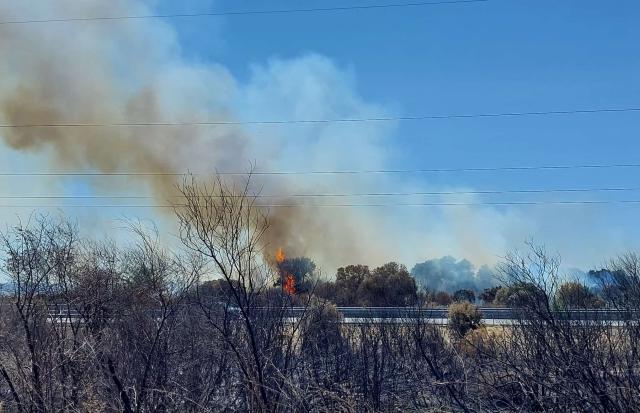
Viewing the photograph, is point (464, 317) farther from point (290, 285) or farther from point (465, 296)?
point (465, 296)

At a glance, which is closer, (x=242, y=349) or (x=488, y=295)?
(x=242, y=349)

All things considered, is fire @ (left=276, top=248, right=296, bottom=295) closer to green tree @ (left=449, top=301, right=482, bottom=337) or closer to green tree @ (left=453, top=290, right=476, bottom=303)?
green tree @ (left=449, top=301, right=482, bottom=337)

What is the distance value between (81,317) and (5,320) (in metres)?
1.61

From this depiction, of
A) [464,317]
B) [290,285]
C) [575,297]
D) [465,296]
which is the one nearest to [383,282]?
[465,296]

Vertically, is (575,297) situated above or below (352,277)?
below

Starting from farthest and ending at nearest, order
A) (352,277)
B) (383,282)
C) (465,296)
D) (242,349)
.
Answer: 1. (352,277)
2. (383,282)
3. (465,296)
4. (242,349)

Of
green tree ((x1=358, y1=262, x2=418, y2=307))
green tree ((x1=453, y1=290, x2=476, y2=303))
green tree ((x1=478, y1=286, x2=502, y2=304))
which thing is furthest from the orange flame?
green tree ((x1=478, y1=286, x2=502, y2=304))

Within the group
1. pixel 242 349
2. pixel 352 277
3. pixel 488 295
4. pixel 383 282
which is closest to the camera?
pixel 242 349

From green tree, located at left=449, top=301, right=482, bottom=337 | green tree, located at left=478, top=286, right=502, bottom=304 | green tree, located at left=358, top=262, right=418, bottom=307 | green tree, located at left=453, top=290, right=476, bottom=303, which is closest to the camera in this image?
green tree, located at left=449, top=301, right=482, bottom=337

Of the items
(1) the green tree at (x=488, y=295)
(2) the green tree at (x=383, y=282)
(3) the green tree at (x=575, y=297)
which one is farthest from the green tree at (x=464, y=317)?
(1) the green tree at (x=488, y=295)

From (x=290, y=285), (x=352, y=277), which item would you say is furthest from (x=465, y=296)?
(x=290, y=285)

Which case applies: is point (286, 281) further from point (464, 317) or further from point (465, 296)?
point (465, 296)

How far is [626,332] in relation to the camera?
11.1 metres

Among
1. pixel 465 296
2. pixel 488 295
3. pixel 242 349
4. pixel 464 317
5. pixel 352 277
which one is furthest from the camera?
pixel 352 277
